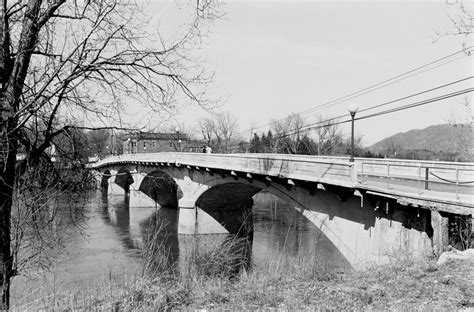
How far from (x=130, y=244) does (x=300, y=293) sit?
72.2 ft

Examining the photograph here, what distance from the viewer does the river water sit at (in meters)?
15.6

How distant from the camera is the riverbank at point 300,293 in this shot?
16.8ft

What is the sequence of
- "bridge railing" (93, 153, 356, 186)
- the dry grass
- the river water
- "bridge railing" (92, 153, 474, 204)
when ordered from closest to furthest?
the dry grass, "bridge railing" (92, 153, 474, 204), "bridge railing" (93, 153, 356, 186), the river water

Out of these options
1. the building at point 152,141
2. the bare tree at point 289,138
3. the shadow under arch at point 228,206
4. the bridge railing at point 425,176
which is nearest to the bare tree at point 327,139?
the bare tree at point 289,138

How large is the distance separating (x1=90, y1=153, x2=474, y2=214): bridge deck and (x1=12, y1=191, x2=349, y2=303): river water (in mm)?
2263

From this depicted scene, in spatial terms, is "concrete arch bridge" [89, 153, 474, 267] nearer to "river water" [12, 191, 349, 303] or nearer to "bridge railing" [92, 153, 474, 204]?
"bridge railing" [92, 153, 474, 204]

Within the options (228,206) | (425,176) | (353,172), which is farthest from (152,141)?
(228,206)

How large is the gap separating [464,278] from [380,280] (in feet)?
3.65

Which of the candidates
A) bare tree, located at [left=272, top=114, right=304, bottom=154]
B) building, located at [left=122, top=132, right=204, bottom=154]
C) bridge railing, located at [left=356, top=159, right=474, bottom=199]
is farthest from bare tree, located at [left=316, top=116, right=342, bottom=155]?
bridge railing, located at [left=356, top=159, right=474, bottom=199]

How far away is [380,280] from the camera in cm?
642

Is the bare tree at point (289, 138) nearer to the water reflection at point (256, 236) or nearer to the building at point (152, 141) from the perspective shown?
the building at point (152, 141)

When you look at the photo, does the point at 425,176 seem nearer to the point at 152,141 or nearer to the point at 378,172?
the point at 378,172

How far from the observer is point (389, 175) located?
10914mm

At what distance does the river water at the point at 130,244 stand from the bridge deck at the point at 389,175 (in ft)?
7.42
